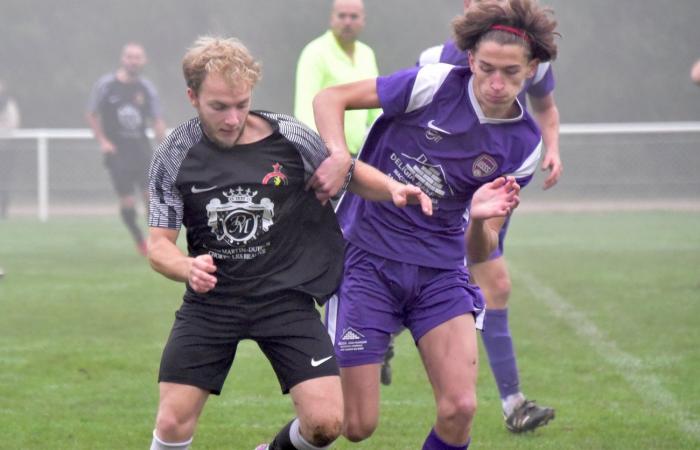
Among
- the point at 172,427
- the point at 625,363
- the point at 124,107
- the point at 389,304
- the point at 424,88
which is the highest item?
the point at 424,88

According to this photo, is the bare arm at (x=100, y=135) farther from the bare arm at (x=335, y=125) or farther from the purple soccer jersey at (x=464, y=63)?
the bare arm at (x=335, y=125)

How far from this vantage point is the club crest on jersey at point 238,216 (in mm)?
4031

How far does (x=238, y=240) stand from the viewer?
4.07 metres

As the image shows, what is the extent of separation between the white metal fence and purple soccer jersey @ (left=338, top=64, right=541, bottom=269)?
14.7m

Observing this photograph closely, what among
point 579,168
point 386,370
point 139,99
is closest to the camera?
point 386,370

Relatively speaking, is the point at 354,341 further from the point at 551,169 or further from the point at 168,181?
the point at 551,169

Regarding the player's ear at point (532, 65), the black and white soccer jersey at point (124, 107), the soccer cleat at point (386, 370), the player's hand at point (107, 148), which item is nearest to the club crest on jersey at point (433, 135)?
the player's ear at point (532, 65)

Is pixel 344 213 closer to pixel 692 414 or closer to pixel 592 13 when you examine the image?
pixel 692 414

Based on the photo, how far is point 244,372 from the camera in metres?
6.86

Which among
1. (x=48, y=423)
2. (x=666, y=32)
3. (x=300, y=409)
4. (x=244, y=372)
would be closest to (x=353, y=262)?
(x=300, y=409)

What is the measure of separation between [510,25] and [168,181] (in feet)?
4.32

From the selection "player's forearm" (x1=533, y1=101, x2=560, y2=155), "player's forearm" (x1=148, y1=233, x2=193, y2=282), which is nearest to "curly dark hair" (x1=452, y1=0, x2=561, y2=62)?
"player's forearm" (x1=148, y1=233, x2=193, y2=282)

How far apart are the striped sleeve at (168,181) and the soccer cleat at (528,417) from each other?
2.05 meters

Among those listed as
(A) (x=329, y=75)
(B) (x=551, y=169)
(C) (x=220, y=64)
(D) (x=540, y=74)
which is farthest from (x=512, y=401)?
(A) (x=329, y=75)
